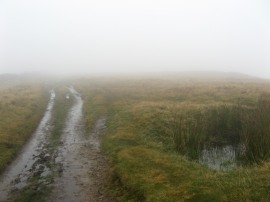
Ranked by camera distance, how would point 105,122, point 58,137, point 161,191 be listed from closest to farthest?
point 161,191 < point 58,137 < point 105,122

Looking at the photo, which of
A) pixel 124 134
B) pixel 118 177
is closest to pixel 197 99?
pixel 124 134

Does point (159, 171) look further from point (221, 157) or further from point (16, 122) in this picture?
point (16, 122)

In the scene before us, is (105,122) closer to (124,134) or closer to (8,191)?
(124,134)

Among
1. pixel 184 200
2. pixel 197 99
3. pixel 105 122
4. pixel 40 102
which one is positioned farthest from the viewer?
pixel 40 102

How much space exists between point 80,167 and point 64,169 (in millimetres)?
1190

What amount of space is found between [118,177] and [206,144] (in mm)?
10575

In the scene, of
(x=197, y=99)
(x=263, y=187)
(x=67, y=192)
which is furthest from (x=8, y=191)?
(x=197, y=99)

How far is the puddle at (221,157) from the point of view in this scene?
23.4 meters

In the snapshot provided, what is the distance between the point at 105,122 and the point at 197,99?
15.1 m

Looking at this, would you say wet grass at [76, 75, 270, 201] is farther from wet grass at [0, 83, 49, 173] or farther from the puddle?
wet grass at [0, 83, 49, 173]

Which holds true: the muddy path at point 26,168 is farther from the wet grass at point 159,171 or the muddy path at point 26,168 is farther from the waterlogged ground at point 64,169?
the wet grass at point 159,171

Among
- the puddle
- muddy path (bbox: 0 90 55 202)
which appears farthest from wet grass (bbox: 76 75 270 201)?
muddy path (bbox: 0 90 55 202)

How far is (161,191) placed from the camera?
18.2 metres

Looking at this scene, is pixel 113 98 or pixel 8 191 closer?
pixel 8 191
